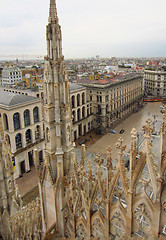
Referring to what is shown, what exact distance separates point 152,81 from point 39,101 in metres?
117

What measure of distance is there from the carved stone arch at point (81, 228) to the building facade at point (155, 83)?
141 metres

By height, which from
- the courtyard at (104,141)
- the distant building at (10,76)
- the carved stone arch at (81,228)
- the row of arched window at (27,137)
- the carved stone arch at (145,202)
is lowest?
the courtyard at (104,141)

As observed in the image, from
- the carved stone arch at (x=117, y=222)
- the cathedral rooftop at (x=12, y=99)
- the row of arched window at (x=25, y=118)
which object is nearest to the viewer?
the carved stone arch at (x=117, y=222)

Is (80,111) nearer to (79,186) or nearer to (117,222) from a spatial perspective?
(79,186)

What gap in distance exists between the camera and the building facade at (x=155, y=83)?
14075 centimetres

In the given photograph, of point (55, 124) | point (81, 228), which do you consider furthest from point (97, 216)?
point (55, 124)

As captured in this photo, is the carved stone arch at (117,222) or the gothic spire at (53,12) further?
the gothic spire at (53,12)

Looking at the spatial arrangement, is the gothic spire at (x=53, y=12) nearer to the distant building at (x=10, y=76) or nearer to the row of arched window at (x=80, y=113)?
the row of arched window at (x=80, y=113)

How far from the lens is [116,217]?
471 inches

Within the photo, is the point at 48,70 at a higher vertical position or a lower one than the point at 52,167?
higher

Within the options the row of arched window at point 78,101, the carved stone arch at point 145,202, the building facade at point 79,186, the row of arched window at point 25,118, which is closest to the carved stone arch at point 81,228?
the building facade at point 79,186

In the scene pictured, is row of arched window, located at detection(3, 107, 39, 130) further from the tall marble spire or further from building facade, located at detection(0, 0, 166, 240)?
the tall marble spire

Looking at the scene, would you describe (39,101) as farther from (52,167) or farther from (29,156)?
(52,167)

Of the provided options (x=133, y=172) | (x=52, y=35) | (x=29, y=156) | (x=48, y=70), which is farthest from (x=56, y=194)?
(x=29, y=156)
